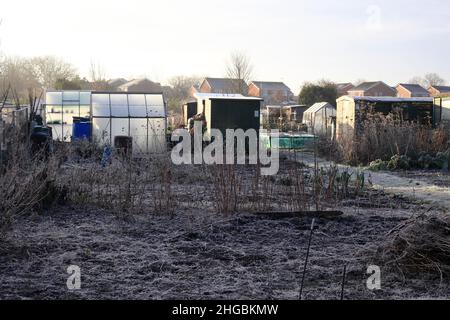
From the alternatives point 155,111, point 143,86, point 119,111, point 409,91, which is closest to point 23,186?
point 119,111

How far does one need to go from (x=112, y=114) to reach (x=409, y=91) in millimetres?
60612

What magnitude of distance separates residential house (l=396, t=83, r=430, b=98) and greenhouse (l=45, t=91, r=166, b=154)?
2250 inches

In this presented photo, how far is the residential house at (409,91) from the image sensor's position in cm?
7425

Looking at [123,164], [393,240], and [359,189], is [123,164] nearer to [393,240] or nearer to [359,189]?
[359,189]

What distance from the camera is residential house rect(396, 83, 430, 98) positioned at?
74250mm

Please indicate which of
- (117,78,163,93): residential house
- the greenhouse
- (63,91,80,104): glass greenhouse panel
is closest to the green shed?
the greenhouse

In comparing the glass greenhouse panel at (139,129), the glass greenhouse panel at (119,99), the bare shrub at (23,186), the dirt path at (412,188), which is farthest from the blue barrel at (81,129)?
the bare shrub at (23,186)

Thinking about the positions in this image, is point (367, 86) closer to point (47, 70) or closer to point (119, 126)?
point (47, 70)

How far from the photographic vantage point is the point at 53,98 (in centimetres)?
2522

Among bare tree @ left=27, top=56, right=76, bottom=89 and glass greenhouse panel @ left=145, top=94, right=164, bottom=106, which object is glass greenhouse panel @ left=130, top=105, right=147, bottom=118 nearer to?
glass greenhouse panel @ left=145, top=94, right=164, bottom=106

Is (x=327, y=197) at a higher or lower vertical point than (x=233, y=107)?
lower
